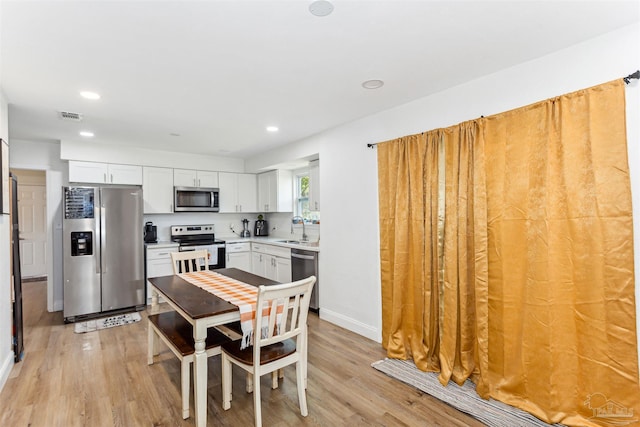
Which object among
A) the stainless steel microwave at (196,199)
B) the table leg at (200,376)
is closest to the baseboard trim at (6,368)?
the table leg at (200,376)

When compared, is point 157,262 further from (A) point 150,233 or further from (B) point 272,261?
(B) point 272,261

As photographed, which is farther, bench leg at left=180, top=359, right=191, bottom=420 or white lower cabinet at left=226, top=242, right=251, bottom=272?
white lower cabinet at left=226, top=242, right=251, bottom=272

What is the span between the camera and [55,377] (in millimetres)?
2703

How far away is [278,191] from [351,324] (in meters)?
2.72

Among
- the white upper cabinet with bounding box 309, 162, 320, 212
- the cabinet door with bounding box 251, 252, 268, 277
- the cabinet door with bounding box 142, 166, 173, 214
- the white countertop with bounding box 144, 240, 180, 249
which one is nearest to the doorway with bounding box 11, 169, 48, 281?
the cabinet door with bounding box 142, 166, 173, 214

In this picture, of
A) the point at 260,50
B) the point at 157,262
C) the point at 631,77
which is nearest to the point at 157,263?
the point at 157,262

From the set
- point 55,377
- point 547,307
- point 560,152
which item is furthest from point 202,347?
point 560,152

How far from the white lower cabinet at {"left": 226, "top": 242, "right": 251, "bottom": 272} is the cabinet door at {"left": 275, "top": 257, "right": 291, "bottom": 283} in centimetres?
92

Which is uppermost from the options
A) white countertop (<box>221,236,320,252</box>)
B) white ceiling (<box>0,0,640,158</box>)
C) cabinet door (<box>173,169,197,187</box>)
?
white ceiling (<box>0,0,640,158</box>)

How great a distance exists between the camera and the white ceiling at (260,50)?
168cm

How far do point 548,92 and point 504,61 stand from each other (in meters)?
0.37

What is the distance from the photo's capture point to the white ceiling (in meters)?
1.68

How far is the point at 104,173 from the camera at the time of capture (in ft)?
15.3

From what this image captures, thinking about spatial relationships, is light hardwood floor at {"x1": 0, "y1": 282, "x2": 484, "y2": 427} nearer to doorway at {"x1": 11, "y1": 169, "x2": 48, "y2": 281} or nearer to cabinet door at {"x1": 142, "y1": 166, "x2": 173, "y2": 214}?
cabinet door at {"x1": 142, "y1": 166, "x2": 173, "y2": 214}
